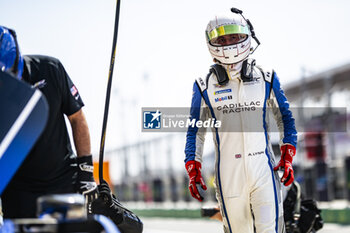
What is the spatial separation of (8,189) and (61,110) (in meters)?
0.54

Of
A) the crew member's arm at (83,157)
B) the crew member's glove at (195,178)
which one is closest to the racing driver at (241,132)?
the crew member's glove at (195,178)

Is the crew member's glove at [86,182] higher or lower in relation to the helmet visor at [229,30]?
lower

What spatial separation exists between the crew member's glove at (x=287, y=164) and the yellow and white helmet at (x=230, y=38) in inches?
29.7

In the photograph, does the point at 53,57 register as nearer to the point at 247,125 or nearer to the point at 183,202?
the point at 247,125

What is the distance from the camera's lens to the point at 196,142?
4.85 meters

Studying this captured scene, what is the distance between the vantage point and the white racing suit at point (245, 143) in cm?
454

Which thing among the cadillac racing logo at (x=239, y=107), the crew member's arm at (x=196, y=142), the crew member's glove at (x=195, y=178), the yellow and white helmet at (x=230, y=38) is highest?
the yellow and white helmet at (x=230, y=38)

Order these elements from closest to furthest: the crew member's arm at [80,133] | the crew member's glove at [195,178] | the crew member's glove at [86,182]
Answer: the crew member's glove at [86,182], the crew member's arm at [80,133], the crew member's glove at [195,178]

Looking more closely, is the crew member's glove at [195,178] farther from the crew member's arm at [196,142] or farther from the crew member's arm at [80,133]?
the crew member's arm at [80,133]

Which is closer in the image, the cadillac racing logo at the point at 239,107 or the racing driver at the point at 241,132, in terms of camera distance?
the racing driver at the point at 241,132

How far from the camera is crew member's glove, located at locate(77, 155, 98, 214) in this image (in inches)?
143

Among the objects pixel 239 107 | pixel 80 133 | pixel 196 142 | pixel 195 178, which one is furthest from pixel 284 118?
pixel 80 133

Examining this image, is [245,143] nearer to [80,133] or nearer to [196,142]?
[196,142]

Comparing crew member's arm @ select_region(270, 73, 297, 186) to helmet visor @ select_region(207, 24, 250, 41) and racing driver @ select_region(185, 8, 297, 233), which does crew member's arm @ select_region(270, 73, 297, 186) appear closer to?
racing driver @ select_region(185, 8, 297, 233)
